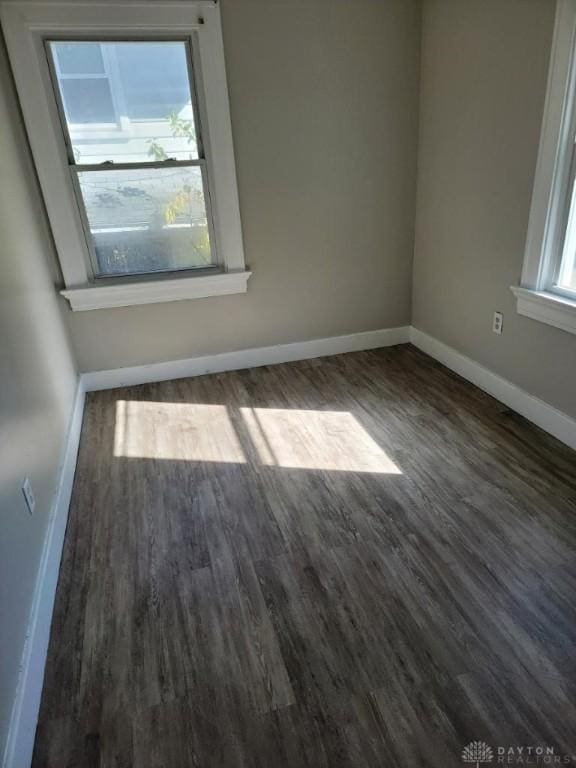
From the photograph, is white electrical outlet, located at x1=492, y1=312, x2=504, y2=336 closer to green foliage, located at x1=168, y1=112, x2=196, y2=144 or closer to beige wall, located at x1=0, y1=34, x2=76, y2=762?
green foliage, located at x1=168, y1=112, x2=196, y2=144

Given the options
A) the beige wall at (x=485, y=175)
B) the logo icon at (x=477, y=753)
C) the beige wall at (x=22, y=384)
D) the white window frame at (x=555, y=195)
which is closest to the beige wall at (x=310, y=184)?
the beige wall at (x=485, y=175)

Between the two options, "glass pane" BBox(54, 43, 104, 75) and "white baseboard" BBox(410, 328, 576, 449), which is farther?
"glass pane" BBox(54, 43, 104, 75)

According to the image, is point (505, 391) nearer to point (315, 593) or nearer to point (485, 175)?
point (485, 175)

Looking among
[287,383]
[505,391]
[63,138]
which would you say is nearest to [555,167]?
[505,391]

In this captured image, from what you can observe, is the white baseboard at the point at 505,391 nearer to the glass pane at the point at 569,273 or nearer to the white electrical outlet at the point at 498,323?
the white electrical outlet at the point at 498,323

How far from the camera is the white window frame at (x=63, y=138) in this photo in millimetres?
2525

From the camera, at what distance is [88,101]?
8.92ft

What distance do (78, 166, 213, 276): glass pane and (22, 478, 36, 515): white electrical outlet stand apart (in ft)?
5.74

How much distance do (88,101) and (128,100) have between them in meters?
0.22

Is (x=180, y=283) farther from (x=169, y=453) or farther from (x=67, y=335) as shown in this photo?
(x=169, y=453)

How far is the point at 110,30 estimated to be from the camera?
103 inches

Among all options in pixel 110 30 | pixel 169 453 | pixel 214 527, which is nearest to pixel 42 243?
pixel 110 30

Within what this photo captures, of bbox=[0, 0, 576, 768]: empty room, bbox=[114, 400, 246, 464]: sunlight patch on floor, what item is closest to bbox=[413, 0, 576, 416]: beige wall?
bbox=[0, 0, 576, 768]: empty room

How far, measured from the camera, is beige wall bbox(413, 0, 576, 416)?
2.35 meters
